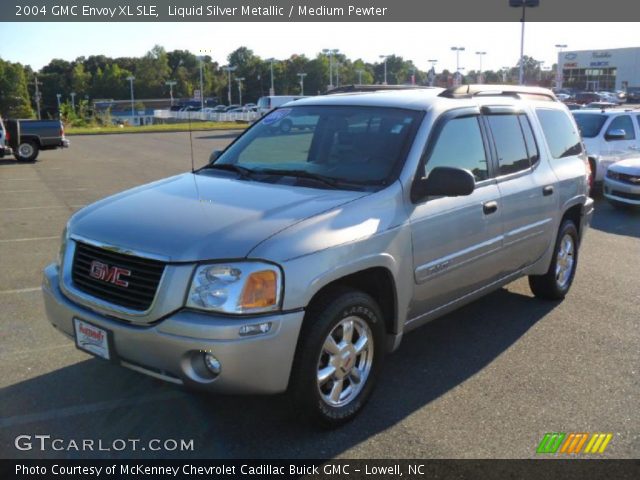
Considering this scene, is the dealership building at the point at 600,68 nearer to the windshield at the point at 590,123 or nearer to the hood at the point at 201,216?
the windshield at the point at 590,123

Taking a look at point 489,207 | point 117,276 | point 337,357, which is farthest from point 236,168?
point 489,207

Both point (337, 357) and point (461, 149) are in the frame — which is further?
point (461, 149)

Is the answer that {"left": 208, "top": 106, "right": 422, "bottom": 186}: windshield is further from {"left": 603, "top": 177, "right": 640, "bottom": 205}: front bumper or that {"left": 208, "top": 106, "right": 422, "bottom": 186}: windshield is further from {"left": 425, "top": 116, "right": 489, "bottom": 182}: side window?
{"left": 603, "top": 177, "right": 640, "bottom": 205}: front bumper

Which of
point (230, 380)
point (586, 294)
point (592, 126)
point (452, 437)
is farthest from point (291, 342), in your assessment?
point (592, 126)

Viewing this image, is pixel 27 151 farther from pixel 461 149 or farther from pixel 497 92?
pixel 461 149

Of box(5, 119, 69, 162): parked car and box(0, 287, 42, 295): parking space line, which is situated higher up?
box(5, 119, 69, 162): parked car

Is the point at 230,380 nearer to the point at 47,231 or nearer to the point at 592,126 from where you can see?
the point at 47,231

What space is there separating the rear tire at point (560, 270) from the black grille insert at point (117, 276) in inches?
154

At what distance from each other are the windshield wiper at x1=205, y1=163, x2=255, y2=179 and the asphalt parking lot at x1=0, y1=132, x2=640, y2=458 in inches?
60.2

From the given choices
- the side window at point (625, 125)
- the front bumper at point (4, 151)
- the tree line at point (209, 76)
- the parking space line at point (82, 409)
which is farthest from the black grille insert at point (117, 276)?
the tree line at point (209, 76)

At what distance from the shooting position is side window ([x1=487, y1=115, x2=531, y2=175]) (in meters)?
5.01

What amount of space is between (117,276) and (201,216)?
56cm

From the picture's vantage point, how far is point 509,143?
5.17m

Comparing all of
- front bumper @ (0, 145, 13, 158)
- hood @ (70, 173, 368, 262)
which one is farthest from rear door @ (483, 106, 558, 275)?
front bumper @ (0, 145, 13, 158)
